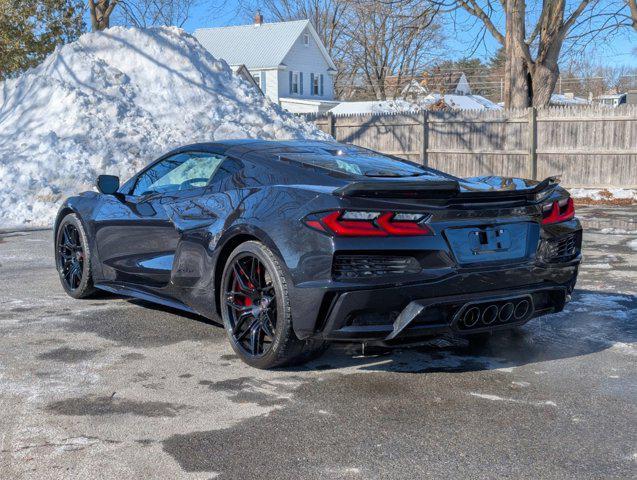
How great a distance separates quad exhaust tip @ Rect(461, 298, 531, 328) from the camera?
4.50 m

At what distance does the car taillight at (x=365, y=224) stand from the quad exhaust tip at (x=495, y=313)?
53 centimetres

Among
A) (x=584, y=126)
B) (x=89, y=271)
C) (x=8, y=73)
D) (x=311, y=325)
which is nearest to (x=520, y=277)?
(x=311, y=325)

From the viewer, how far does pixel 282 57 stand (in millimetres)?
52594

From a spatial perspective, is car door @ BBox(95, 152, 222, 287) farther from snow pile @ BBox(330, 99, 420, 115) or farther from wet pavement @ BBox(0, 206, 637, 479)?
snow pile @ BBox(330, 99, 420, 115)

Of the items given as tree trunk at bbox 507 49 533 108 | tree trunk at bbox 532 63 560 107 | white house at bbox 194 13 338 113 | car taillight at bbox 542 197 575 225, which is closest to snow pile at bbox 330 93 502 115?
white house at bbox 194 13 338 113

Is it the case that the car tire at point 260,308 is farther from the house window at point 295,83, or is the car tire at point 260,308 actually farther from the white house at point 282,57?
the house window at point 295,83

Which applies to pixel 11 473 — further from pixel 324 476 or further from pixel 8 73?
pixel 8 73

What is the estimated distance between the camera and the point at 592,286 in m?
7.52

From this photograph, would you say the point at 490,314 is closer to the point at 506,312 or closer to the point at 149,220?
the point at 506,312

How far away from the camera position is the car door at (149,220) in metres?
5.70

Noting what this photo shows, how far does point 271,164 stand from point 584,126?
52.7 ft

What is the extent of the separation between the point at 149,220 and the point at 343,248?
7.13ft

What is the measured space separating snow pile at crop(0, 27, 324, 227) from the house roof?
31.7 metres

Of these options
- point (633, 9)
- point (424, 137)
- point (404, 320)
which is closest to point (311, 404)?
point (404, 320)
